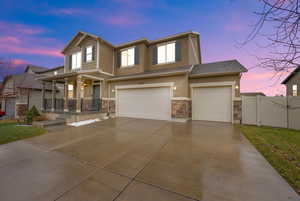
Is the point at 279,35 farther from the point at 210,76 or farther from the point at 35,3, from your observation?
the point at 35,3

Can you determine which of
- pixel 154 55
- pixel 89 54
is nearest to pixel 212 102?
pixel 154 55

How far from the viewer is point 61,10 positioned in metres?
9.19

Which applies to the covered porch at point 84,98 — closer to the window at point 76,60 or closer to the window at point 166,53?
the window at point 76,60

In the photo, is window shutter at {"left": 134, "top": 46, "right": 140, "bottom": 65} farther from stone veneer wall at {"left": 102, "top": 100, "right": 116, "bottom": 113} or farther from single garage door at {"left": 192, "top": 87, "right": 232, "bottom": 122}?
single garage door at {"left": 192, "top": 87, "right": 232, "bottom": 122}

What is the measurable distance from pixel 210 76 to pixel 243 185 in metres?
7.07

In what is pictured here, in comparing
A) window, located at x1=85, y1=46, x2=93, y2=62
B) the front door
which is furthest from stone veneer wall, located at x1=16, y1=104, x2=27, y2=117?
window, located at x1=85, y1=46, x2=93, y2=62

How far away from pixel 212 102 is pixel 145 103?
15.8 ft

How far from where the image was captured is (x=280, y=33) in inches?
71.8

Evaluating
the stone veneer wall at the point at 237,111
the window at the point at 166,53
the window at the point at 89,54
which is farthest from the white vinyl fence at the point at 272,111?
the window at the point at 89,54

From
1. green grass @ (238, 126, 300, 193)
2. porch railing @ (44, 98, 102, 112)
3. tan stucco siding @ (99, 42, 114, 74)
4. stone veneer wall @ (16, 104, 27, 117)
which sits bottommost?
green grass @ (238, 126, 300, 193)

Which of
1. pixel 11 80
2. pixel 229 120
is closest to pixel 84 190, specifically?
pixel 229 120

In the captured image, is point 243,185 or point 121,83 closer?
point 243,185

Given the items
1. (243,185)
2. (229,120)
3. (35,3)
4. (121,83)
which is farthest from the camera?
(121,83)

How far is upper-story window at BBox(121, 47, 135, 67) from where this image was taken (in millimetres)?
10297
